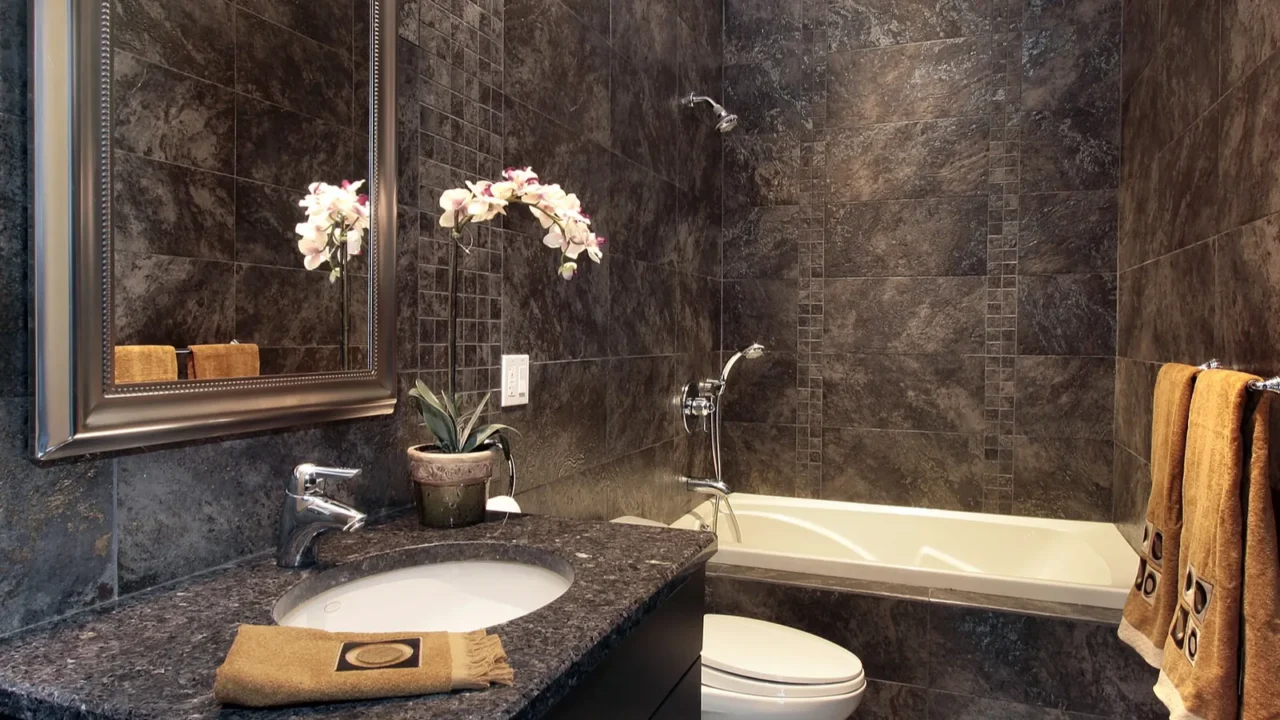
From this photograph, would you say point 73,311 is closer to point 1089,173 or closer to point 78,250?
point 78,250

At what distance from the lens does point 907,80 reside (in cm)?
315

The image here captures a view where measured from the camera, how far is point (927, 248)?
3.13 metres

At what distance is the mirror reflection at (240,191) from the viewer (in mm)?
979

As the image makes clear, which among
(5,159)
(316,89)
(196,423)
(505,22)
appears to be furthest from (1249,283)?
(5,159)

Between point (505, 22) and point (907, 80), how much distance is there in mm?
1973

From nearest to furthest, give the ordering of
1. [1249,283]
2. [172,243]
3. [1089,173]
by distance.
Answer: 1. [172,243]
2. [1249,283]
3. [1089,173]

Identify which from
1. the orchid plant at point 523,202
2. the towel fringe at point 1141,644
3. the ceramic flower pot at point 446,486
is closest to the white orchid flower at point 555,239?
the orchid plant at point 523,202

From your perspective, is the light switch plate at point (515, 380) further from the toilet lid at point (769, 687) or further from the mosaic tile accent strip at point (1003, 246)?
the mosaic tile accent strip at point (1003, 246)

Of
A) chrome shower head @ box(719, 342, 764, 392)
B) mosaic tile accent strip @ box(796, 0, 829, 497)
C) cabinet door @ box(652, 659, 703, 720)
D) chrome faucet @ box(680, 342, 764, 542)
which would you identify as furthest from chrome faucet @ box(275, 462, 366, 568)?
mosaic tile accent strip @ box(796, 0, 829, 497)

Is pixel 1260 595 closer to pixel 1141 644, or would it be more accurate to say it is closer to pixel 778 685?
pixel 1141 644

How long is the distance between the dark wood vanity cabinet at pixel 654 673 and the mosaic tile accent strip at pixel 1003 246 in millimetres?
2253

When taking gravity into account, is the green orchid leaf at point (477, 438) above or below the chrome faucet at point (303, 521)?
above

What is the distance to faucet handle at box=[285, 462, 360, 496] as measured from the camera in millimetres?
1087

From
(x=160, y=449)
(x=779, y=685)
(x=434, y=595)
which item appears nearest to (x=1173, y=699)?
Answer: (x=779, y=685)
